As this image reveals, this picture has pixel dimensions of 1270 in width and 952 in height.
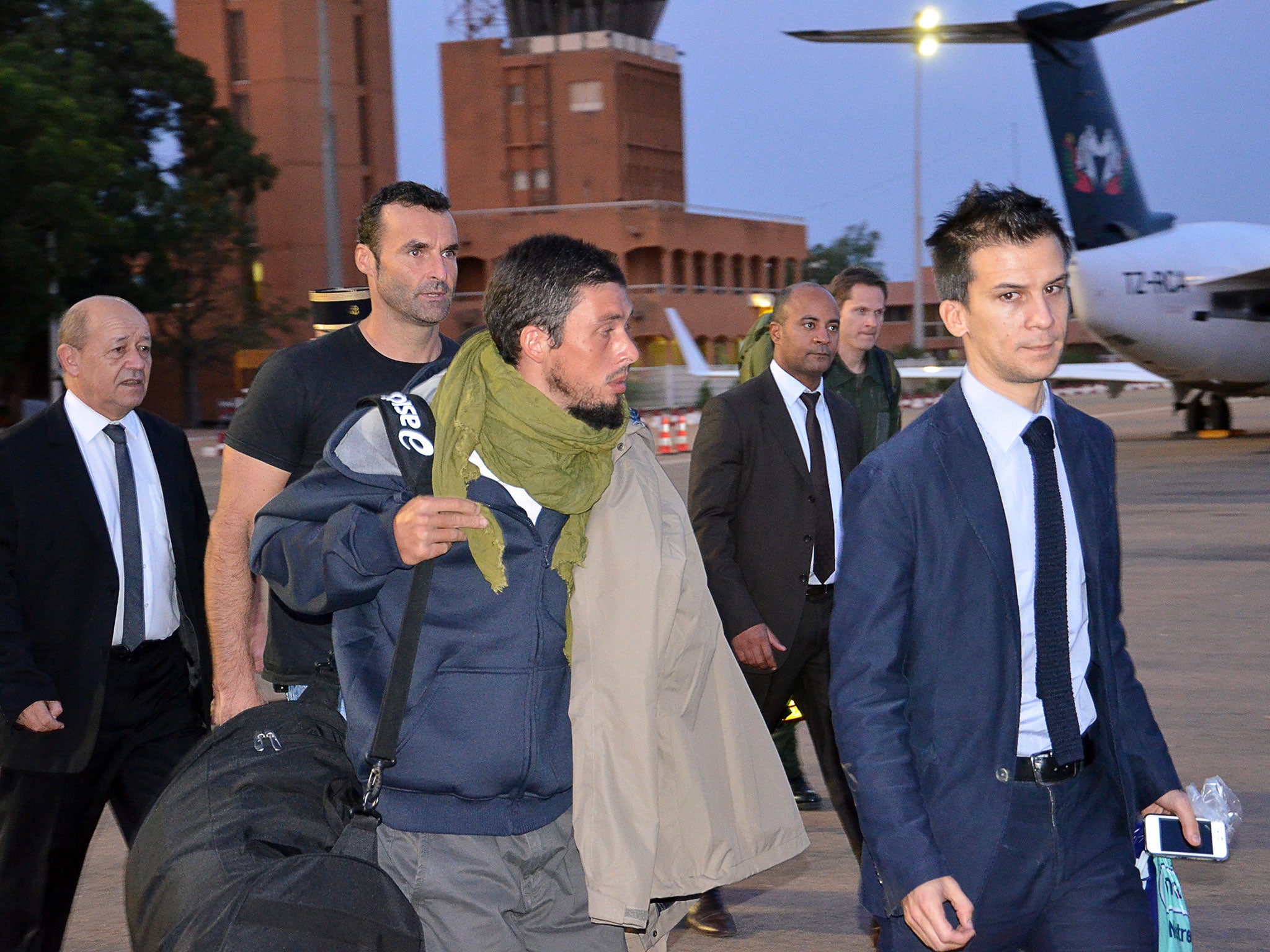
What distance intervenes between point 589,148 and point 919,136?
29.5 meters

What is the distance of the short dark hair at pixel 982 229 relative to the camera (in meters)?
2.98

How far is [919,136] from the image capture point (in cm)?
4912

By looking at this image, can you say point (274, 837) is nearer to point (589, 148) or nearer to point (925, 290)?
point (589, 148)

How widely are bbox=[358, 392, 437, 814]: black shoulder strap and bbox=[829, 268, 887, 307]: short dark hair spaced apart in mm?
3875

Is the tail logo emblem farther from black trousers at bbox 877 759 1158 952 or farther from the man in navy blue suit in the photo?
black trousers at bbox 877 759 1158 952

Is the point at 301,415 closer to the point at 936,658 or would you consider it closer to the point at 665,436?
Result: the point at 936,658

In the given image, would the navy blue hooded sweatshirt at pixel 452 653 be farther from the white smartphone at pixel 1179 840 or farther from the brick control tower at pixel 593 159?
the brick control tower at pixel 593 159

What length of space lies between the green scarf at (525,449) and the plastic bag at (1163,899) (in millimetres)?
1248

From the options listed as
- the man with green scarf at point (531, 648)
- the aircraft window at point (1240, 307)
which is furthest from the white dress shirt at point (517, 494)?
the aircraft window at point (1240, 307)

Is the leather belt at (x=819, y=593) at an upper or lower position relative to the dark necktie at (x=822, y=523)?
lower

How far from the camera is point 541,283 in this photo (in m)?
3.10

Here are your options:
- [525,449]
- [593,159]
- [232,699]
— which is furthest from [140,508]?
[593,159]

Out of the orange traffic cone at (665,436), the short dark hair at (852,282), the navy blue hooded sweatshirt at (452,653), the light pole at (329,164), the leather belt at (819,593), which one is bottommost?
the orange traffic cone at (665,436)

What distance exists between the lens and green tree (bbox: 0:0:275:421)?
33.6m
